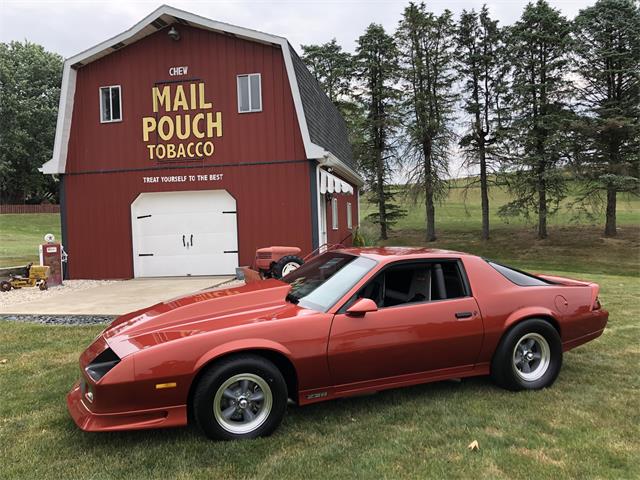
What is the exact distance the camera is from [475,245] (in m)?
27.9

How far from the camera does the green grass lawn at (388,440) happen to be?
121 inches

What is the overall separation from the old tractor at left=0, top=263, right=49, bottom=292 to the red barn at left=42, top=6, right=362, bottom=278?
4.59 ft

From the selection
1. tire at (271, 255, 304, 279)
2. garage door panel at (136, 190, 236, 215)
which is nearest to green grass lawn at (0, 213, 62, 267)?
garage door panel at (136, 190, 236, 215)

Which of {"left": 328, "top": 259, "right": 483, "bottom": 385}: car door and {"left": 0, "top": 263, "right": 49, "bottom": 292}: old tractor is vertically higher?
{"left": 328, "top": 259, "right": 483, "bottom": 385}: car door

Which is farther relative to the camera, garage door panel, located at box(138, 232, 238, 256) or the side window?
garage door panel, located at box(138, 232, 238, 256)

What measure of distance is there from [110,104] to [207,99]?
2728 millimetres

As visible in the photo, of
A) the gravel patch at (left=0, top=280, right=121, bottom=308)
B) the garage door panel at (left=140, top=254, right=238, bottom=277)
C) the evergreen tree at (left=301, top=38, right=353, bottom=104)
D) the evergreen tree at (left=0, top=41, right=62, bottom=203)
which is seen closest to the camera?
the gravel patch at (left=0, top=280, right=121, bottom=308)

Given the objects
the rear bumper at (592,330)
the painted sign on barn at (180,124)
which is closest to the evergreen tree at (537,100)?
the painted sign on barn at (180,124)

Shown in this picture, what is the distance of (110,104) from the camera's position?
13344 mm

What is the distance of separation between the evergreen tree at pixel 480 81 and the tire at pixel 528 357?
25167 millimetres

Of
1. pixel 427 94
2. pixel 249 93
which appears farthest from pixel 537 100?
pixel 249 93

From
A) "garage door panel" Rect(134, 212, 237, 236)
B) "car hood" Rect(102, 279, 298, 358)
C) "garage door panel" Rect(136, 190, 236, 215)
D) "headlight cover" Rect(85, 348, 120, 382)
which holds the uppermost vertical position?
"garage door panel" Rect(136, 190, 236, 215)

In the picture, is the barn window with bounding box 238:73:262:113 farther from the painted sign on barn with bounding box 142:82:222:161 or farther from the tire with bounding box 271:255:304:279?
the tire with bounding box 271:255:304:279

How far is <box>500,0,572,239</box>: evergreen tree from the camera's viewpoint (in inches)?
961
